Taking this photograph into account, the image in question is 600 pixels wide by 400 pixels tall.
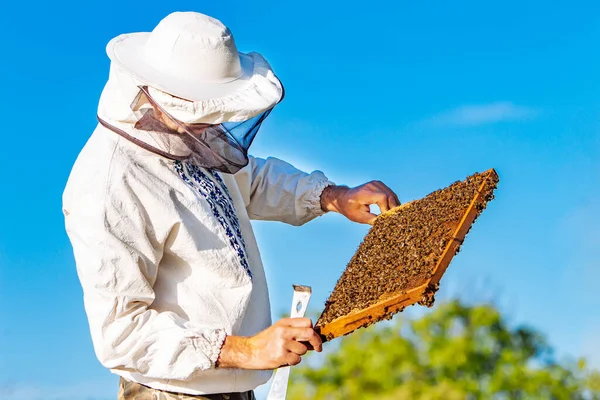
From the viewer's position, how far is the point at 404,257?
317 cm

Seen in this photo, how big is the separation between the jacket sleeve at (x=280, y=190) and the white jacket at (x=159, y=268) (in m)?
0.67

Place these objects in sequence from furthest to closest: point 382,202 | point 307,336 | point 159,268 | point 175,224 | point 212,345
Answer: point 382,202 → point 159,268 → point 175,224 → point 212,345 → point 307,336

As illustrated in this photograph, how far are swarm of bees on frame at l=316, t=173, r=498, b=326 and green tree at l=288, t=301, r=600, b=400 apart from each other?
6948mm

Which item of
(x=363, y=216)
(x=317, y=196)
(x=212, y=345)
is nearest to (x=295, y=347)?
(x=212, y=345)

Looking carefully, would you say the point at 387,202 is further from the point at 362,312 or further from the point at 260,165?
the point at 362,312

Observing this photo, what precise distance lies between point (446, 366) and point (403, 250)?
25.2ft

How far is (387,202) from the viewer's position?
3803 millimetres

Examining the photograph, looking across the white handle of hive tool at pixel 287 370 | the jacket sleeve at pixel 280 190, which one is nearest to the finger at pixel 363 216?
the jacket sleeve at pixel 280 190

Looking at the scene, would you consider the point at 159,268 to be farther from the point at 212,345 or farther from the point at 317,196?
the point at 317,196

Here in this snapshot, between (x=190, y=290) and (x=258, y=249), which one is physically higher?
(x=258, y=249)

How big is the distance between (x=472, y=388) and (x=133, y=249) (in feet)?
27.7

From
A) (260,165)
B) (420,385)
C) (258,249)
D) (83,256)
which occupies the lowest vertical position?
(83,256)

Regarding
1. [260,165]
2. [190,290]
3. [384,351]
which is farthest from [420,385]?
[190,290]

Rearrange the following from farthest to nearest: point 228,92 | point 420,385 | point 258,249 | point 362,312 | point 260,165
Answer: point 420,385 → point 260,165 → point 258,249 → point 228,92 → point 362,312
